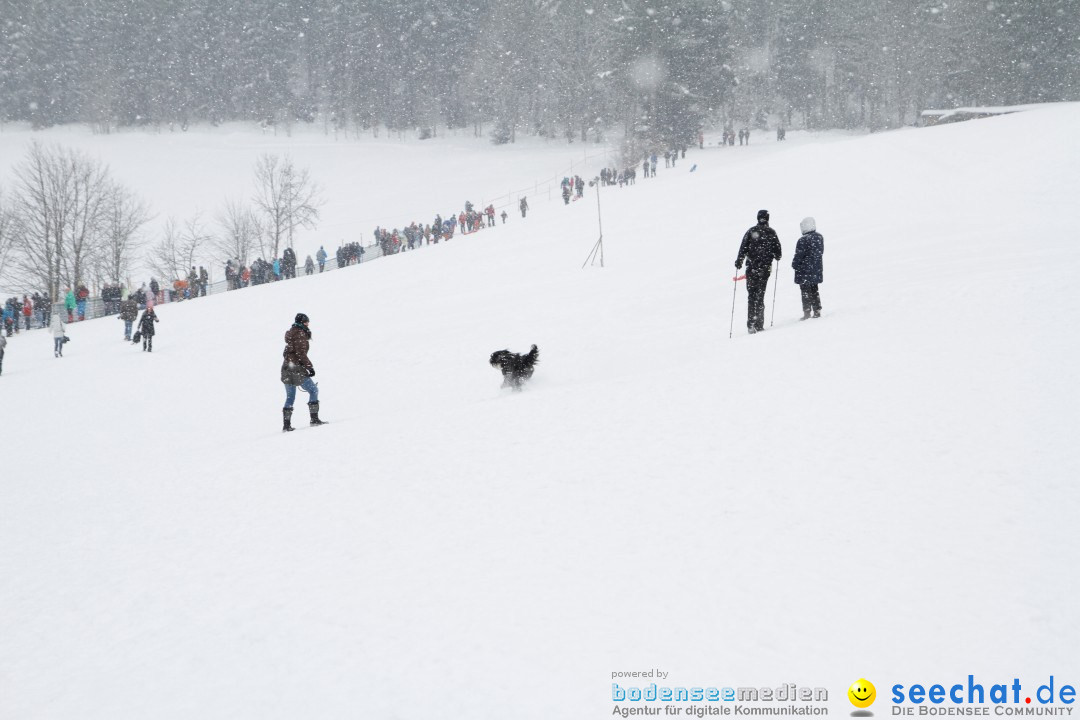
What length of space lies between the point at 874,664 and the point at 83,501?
8.19 meters

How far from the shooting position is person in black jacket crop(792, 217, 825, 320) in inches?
400

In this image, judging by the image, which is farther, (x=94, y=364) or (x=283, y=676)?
(x=94, y=364)

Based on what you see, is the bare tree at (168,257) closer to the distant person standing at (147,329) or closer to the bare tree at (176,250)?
the bare tree at (176,250)

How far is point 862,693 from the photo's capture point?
330 centimetres

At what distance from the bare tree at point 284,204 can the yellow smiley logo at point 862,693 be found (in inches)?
1663

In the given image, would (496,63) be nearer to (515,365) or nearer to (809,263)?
(809,263)

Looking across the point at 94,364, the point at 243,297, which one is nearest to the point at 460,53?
the point at 243,297

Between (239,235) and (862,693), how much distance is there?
50.6 m

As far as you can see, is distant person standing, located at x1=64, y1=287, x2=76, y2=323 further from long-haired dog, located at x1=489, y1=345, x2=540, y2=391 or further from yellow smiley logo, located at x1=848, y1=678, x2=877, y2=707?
yellow smiley logo, located at x1=848, y1=678, x2=877, y2=707

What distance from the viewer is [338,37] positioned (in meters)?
77.5

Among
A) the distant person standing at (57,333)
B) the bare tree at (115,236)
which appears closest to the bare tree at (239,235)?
the bare tree at (115,236)

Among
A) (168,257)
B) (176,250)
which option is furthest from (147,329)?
(176,250)

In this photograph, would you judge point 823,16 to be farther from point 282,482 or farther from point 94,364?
point 282,482

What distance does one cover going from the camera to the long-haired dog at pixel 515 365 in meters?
10.4
